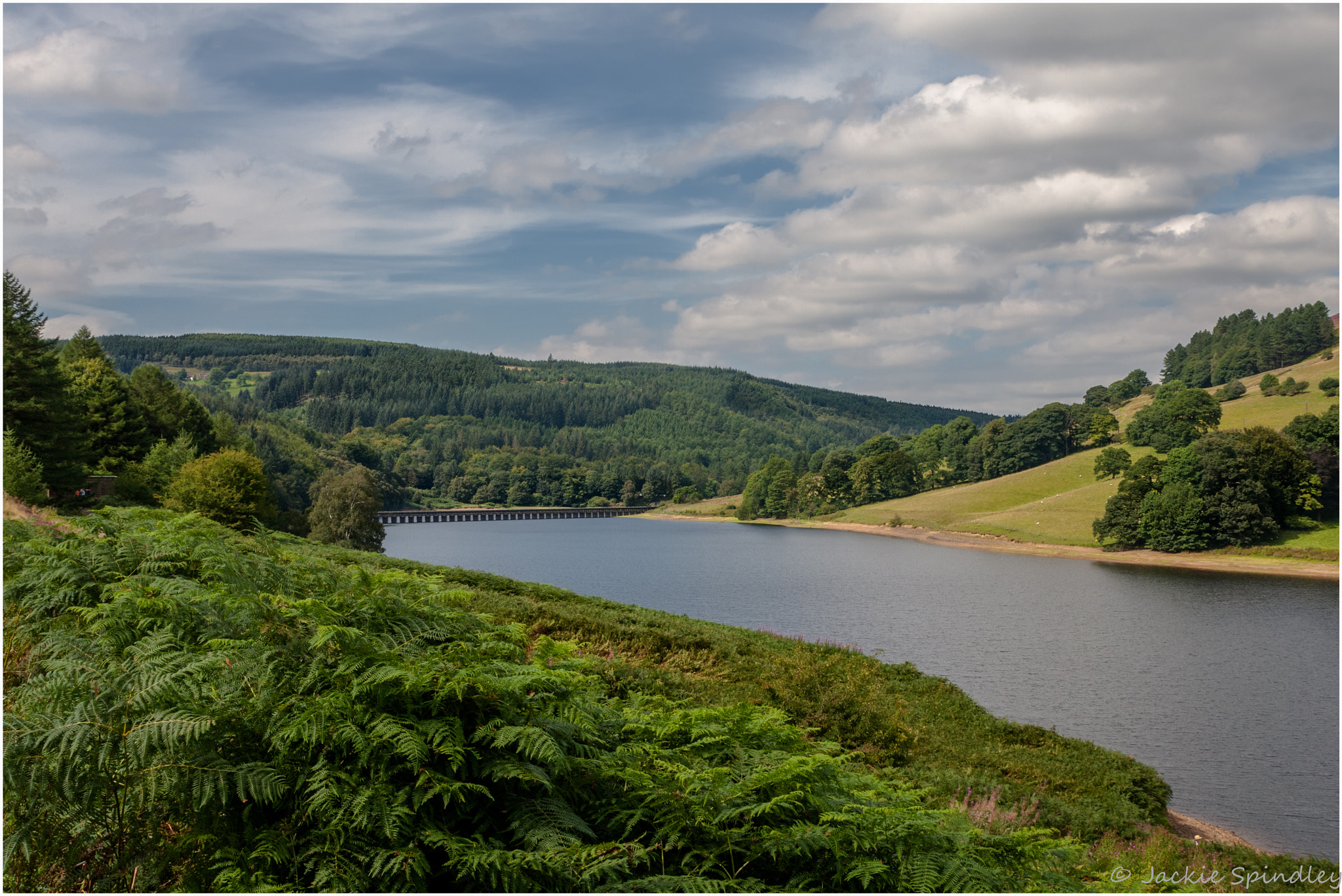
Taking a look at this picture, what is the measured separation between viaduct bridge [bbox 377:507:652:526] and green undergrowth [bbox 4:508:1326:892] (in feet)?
473

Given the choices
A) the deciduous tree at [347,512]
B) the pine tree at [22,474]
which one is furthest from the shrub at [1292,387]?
the pine tree at [22,474]

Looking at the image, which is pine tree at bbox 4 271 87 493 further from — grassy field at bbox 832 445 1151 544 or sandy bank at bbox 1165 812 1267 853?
grassy field at bbox 832 445 1151 544

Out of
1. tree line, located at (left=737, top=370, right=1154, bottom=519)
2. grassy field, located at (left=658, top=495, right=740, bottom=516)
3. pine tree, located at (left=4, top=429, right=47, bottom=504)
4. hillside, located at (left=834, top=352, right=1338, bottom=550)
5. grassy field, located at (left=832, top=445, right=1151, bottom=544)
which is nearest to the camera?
pine tree, located at (left=4, top=429, right=47, bottom=504)

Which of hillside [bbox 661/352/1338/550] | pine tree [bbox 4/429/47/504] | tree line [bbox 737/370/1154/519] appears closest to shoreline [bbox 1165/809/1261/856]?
pine tree [bbox 4/429/47/504]

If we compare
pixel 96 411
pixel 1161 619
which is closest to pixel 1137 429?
pixel 1161 619

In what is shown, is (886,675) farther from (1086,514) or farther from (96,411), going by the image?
(1086,514)

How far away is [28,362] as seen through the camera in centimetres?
3641

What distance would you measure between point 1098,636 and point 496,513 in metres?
142

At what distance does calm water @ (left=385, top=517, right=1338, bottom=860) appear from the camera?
19.8 metres

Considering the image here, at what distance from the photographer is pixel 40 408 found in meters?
36.1

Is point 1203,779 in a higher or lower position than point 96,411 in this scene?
lower

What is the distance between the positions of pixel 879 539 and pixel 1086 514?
22.2m

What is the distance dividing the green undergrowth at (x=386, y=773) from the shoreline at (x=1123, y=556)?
70.3m

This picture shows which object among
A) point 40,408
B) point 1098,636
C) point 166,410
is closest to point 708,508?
point 166,410
